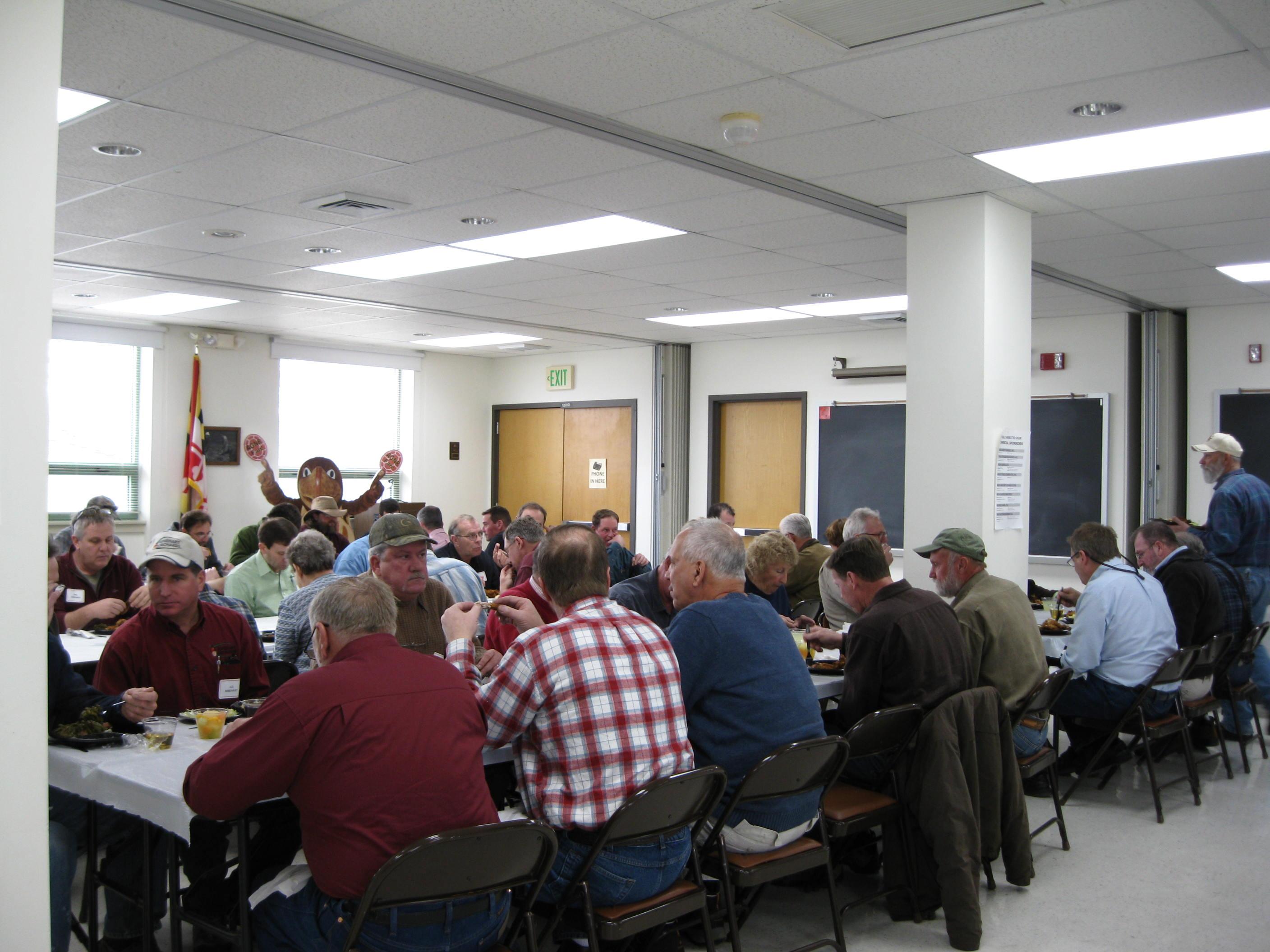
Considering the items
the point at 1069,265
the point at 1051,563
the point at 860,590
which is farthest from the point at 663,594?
the point at 1051,563

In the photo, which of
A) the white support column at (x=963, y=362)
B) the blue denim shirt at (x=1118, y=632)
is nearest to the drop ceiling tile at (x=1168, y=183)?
the white support column at (x=963, y=362)

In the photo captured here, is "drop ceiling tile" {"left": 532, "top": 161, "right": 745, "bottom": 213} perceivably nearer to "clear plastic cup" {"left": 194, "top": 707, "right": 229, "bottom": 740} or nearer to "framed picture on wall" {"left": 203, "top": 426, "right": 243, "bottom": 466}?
"clear plastic cup" {"left": 194, "top": 707, "right": 229, "bottom": 740}

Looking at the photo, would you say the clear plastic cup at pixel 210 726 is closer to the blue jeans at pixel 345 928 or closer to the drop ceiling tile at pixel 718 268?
the blue jeans at pixel 345 928

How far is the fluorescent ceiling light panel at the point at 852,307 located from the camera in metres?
7.82

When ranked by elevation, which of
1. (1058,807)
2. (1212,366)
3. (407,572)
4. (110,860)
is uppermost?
(1212,366)

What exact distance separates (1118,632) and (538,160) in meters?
3.27

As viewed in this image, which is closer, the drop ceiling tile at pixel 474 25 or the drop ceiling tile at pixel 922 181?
the drop ceiling tile at pixel 474 25

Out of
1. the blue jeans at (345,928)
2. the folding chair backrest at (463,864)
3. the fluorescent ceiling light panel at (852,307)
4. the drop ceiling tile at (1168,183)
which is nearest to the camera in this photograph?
the folding chair backrest at (463,864)

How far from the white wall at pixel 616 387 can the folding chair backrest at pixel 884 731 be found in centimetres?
725

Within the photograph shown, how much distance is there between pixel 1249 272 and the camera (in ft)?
21.8

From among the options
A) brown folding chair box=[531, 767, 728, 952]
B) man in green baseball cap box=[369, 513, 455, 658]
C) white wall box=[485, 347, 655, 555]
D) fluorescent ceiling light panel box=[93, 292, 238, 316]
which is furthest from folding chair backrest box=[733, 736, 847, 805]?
white wall box=[485, 347, 655, 555]

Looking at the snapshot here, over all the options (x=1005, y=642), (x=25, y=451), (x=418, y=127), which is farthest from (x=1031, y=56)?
(x=25, y=451)

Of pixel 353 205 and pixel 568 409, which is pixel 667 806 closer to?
pixel 353 205

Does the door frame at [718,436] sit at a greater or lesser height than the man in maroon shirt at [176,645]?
greater
